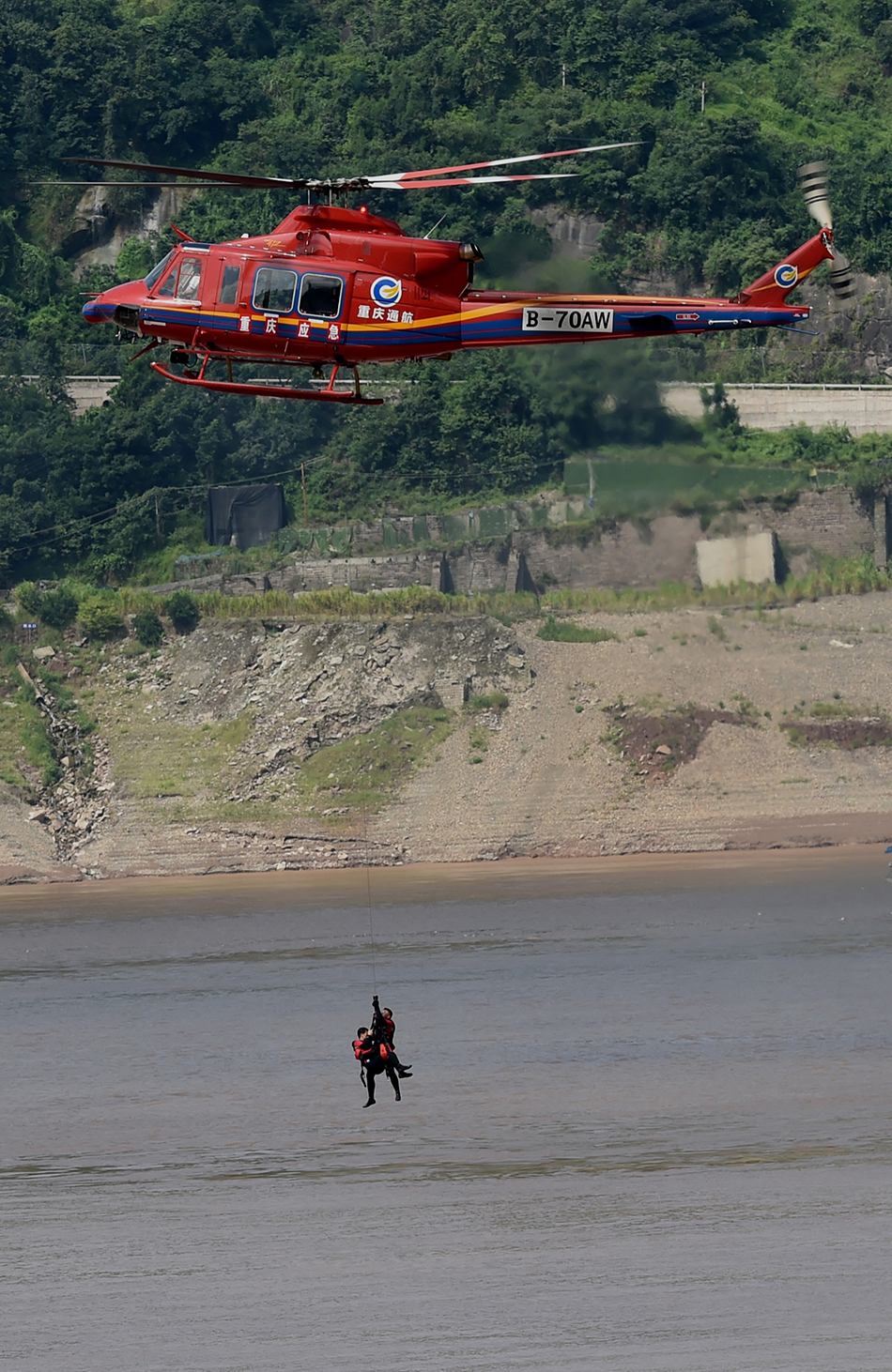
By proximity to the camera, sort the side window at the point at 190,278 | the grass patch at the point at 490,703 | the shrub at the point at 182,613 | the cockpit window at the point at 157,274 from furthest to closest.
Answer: the shrub at the point at 182,613 < the grass patch at the point at 490,703 < the cockpit window at the point at 157,274 < the side window at the point at 190,278

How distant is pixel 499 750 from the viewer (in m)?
73.2

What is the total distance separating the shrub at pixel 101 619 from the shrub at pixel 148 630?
875mm

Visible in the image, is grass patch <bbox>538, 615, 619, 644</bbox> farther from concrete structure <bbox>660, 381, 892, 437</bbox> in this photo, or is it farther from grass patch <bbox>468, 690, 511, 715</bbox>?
concrete structure <bbox>660, 381, 892, 437</bbox>

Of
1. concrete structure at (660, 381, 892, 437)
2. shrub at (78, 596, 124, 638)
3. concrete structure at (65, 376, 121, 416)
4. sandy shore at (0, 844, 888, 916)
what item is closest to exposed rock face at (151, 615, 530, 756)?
shrub at (78, 596, 124, 638)

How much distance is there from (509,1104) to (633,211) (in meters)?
67.0

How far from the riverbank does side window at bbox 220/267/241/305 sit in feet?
138

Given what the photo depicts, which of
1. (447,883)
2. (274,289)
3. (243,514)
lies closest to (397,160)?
(243,514)

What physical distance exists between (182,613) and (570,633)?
1592 cm

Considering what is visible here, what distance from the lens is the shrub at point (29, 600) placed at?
8269cm

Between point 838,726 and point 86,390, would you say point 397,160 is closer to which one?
point 86,390

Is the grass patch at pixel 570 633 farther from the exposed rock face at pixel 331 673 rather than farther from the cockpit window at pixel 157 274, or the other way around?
the cockpit window at pixel 157 274

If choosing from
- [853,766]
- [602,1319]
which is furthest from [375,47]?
[602,1319]

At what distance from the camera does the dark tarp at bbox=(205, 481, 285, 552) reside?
3447 inches

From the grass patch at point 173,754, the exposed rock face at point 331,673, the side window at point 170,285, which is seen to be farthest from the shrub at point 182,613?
the side window at point 170,285
